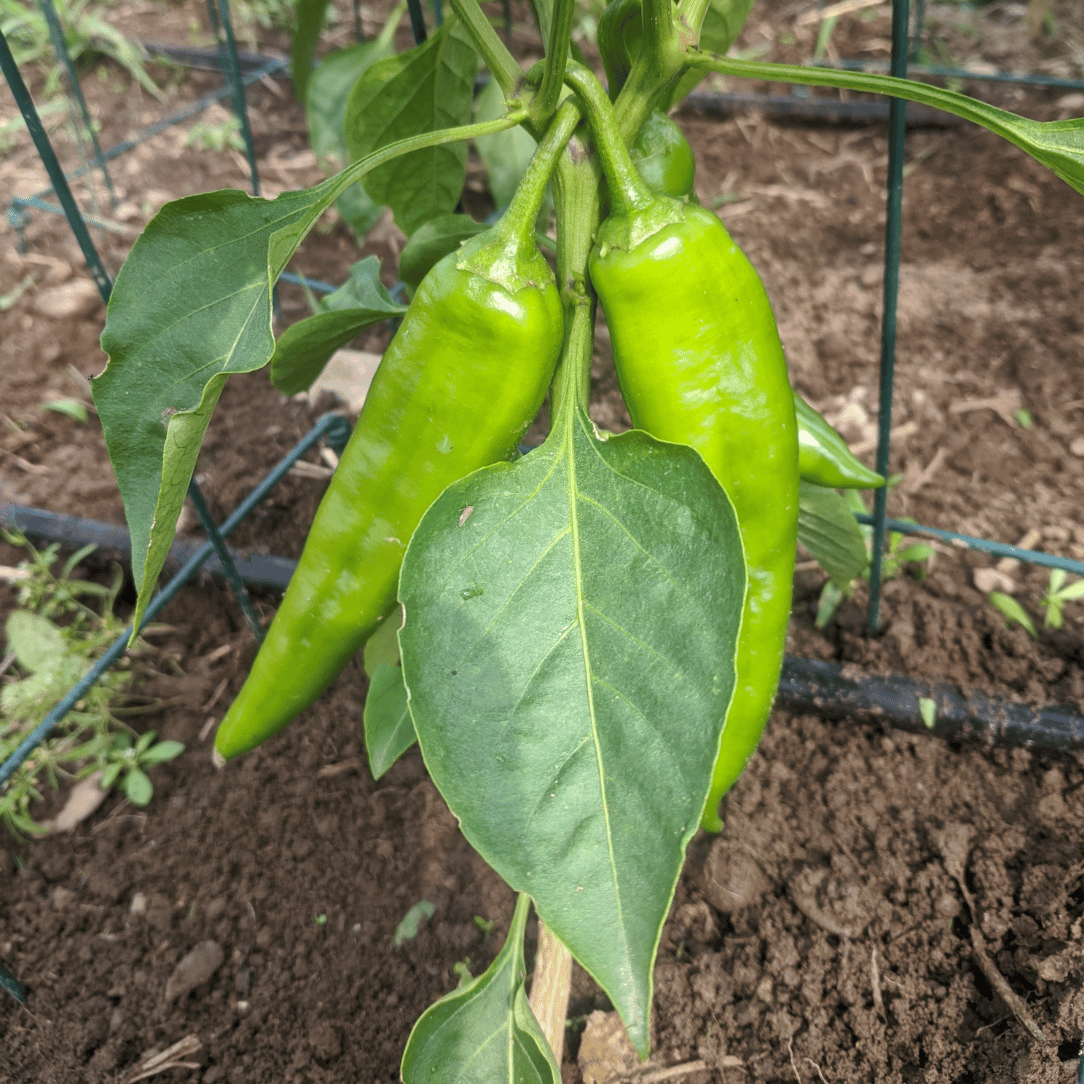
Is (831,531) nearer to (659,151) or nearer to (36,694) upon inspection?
(659,151)

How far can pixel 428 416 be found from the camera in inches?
25.3

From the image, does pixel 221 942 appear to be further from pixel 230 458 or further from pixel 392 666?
pixel 230 458

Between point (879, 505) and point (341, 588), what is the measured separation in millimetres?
665

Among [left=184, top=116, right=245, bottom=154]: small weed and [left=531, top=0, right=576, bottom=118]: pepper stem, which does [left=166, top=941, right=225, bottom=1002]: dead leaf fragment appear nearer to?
[left=531, top=0, right=576, bottom=118]: pepper stem

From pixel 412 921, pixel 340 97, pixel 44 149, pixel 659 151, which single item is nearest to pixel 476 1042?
pixel 412 921

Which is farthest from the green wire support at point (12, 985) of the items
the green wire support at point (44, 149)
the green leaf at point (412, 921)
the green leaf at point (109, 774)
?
the green wire support at point (44, 149)

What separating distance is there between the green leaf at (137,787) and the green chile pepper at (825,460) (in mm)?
938

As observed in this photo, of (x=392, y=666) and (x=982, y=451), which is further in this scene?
(x=982, y=451)

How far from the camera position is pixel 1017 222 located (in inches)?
82.2

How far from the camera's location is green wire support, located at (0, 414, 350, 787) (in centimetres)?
104

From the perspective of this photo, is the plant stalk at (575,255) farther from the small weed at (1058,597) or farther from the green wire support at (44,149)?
the small weed at (1058,597)

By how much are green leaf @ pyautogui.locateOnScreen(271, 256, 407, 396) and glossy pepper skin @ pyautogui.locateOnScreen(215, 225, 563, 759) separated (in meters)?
0.14

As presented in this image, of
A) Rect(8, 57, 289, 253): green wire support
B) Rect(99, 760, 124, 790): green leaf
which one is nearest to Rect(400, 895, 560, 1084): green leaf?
Rect(99, 760, 124, 790): green leaf

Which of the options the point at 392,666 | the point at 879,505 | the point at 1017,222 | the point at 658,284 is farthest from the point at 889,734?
the point at 1017,222
